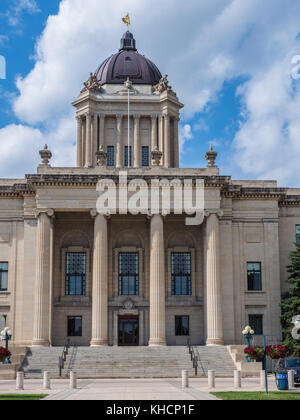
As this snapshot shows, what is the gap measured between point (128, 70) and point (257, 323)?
3045cm

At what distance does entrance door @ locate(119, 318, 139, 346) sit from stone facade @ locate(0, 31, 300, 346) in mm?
463

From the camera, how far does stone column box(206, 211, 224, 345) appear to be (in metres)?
50.9

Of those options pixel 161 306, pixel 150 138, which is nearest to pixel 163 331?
pixel 161 306

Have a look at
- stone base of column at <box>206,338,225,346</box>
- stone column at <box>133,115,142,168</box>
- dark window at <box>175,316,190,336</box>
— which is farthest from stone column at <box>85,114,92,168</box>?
stone base of column at <box>206,338,225,346</box>

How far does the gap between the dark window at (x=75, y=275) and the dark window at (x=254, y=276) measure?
45.6 ft

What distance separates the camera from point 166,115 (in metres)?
66.4

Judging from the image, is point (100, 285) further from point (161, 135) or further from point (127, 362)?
point (161, 135)

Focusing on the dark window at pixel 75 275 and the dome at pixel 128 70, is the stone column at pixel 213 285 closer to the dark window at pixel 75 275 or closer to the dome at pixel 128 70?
the dark window at pixel 75 275

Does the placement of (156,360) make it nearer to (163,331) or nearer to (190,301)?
(163,331)

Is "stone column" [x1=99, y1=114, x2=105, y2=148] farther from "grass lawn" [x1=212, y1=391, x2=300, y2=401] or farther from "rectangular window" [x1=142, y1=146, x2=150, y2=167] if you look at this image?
"grass lawn" [x1=212, y1=391, x2=300, y2=401]

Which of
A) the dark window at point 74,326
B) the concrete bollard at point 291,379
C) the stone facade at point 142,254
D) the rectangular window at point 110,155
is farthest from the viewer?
the rectangular window at point 110,155

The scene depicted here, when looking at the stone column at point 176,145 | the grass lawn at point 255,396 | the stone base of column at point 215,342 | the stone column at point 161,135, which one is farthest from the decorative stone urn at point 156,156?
the grass lawn at point 255,396

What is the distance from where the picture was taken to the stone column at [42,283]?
50.1 m

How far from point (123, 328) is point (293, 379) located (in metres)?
23.0
